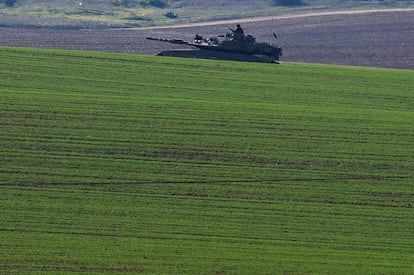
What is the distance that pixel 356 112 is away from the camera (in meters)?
54.4

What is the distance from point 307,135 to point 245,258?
1481cm

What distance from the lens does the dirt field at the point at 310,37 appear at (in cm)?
8506

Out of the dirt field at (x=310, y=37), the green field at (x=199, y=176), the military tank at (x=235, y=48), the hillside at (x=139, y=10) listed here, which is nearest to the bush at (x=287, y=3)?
the hillside at (x=139, y=10)

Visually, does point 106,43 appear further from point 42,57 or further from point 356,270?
point 356,270

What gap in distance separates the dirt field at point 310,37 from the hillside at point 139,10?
4834 mm

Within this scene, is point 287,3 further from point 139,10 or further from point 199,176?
point 199,176

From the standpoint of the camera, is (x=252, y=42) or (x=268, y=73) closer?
(x=268, y=73)

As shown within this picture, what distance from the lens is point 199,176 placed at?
42.4 m

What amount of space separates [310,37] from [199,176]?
6077cm

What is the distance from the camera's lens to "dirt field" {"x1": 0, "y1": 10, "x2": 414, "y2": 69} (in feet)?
279

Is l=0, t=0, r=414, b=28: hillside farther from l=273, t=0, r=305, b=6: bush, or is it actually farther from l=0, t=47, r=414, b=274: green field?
l=0, t=47, r=414, b=274: green field

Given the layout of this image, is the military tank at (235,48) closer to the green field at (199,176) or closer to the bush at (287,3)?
the green field at (199,176)

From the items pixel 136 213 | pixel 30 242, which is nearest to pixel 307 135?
pixel 136 213

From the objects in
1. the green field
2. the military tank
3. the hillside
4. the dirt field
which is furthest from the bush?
the green field
